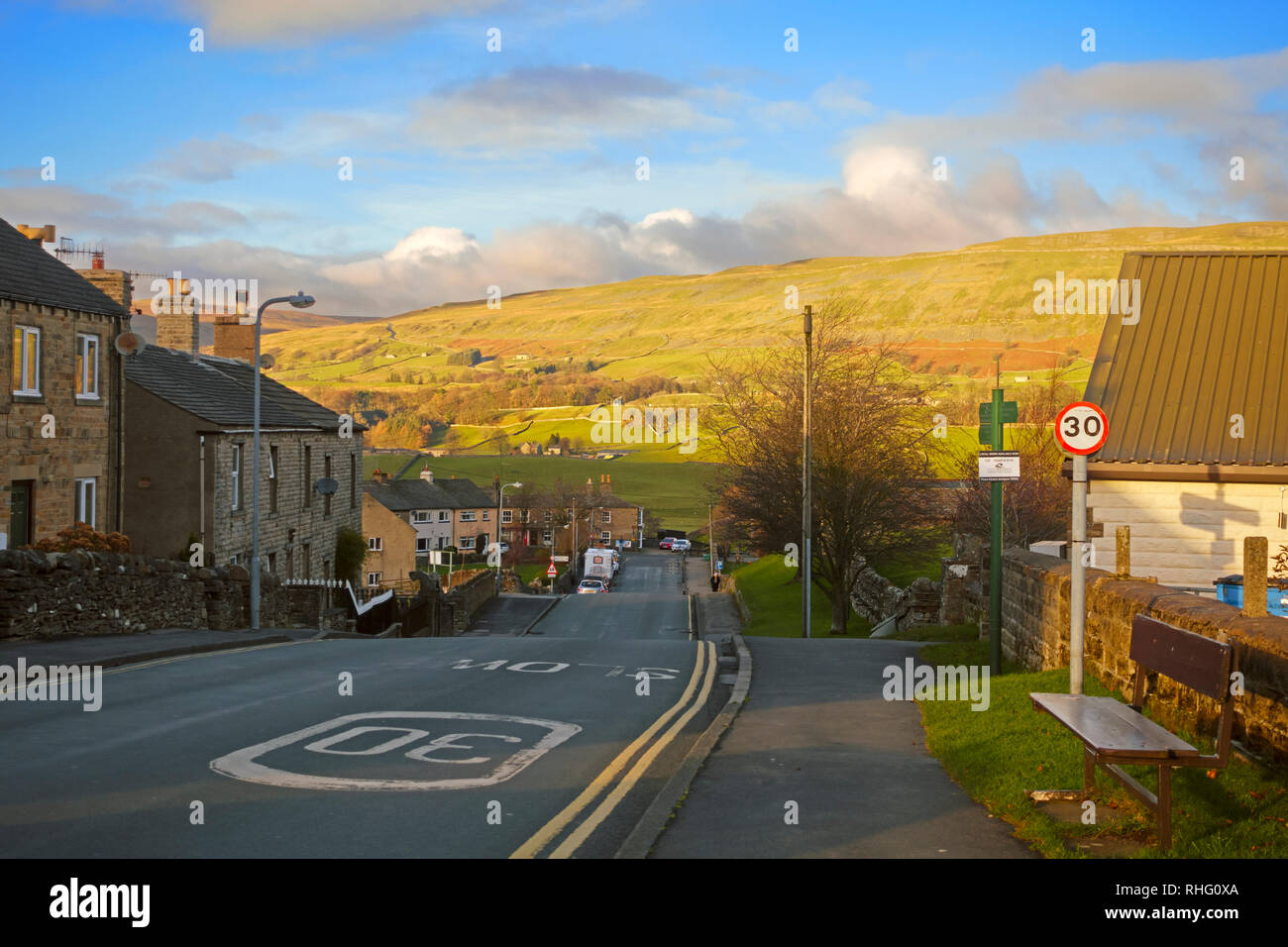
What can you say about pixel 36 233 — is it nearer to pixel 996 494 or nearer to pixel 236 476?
pixel 236 476

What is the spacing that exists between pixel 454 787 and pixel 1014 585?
9.37m

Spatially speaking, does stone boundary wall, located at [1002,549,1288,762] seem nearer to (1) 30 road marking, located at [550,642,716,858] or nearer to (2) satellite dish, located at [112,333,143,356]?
(1) 30 road marking, located at [550,642,716,858]

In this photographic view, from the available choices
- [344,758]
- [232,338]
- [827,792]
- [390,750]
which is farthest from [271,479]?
[827,792]

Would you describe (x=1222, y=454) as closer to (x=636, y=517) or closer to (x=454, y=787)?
(x=454, y=787)

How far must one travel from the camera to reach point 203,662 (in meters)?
16.6

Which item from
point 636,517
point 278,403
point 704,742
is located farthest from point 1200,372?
point 636,517

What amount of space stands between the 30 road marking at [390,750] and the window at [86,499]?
1798 cm

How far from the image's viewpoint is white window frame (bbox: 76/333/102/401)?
87.4 feet

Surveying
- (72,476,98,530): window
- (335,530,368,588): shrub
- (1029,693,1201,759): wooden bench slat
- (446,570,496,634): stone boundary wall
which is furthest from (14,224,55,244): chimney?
(1029,693,1201,759): wooden bench slat

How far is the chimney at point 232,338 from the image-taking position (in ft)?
145

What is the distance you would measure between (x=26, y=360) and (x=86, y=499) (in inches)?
164

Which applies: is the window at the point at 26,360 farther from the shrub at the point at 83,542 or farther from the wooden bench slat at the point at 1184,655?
the wooden bench slat at the point at 1184,655

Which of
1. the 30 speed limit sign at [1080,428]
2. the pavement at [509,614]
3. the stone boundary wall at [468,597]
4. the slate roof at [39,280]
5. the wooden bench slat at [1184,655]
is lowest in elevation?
the pavement at [509,614]

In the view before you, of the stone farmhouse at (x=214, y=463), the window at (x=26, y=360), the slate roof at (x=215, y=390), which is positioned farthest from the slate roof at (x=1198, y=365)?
the slate roof at (x=215, y=390)
